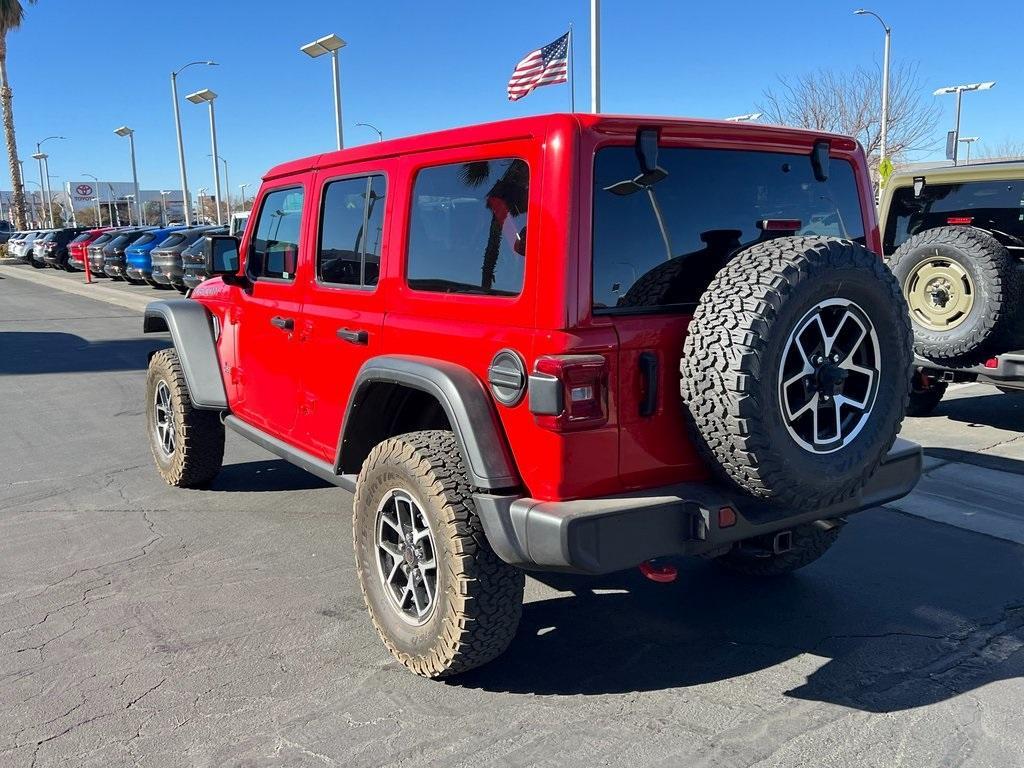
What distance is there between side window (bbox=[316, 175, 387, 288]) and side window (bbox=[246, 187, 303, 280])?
0.30 m

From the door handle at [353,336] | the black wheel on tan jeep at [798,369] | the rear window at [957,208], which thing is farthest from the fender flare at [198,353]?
the rear window at [957,208]

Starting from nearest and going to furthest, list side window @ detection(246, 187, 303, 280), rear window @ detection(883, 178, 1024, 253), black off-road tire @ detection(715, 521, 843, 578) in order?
black off-road tire @ detection(715, 521, 843, 578) → side window @ detection(246, 187, 303, 280) → rear window @ detection(883, 178, 1024, 253)

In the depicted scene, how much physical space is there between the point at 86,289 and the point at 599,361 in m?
23.9

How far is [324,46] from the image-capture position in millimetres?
20062

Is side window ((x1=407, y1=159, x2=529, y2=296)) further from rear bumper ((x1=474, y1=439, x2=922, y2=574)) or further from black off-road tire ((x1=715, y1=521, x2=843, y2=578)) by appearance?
black off-road tire ((x1=715, y1=521, x2=843, y2=578))

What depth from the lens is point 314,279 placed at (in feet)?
13.2

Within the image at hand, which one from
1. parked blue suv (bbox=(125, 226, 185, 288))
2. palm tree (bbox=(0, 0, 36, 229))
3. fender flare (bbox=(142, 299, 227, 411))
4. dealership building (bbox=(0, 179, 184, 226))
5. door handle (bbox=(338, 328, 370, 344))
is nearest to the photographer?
door handle (bbox=(338, 328, 370, 344))

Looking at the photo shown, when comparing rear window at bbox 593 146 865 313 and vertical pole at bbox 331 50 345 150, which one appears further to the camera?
vertical pole at bbox 331 50 345 150

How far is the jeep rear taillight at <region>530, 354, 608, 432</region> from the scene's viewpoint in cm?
266

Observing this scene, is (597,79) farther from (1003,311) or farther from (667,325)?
(667,325)

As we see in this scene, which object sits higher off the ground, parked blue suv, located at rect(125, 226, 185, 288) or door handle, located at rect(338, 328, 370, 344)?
door handle, located at rect(338, 328, 370, 344)

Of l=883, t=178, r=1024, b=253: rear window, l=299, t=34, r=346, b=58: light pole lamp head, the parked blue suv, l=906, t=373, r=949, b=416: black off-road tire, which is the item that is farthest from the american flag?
the parked blue suv

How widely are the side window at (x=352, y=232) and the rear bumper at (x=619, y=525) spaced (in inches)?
49.8

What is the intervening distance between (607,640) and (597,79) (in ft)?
34.5
